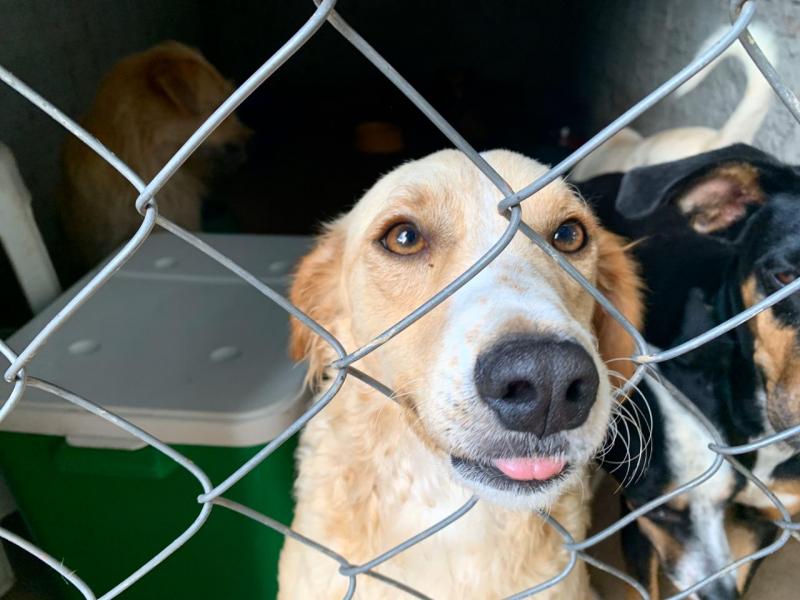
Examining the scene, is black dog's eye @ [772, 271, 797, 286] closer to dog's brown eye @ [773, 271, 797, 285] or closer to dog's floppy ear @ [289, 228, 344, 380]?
dog's brown eye @ [773, 271, 797, 285]

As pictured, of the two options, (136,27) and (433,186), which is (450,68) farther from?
(433,186)

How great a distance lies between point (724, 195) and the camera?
1292 mm

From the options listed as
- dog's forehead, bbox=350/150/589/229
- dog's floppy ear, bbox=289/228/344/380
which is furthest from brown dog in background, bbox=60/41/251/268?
dog's forehead, bbox=350/150/589/229

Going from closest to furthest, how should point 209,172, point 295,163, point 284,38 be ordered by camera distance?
point 209,172, point 284,38, point 295,163

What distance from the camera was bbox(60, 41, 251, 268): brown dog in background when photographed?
7.39 feet

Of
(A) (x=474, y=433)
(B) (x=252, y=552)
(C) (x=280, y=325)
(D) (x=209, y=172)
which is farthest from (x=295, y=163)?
(A) (x=474, y=433)

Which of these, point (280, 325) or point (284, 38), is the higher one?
point (284, 38)

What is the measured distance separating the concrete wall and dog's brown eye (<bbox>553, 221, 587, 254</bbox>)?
42 cm

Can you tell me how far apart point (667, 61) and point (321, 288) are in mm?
1145

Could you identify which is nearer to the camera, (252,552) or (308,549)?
(308,549)

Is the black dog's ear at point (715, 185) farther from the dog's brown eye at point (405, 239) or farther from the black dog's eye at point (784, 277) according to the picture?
the dog's brown eye at point (405, 239)

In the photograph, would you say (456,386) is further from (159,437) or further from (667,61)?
(667,61)

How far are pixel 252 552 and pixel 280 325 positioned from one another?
533 mm

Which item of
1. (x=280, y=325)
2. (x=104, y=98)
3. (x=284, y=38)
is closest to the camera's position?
(x=280, y=325)
